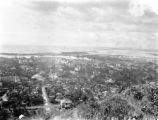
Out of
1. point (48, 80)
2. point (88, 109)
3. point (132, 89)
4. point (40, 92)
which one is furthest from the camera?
point (48, 80)

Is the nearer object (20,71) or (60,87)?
(60,87)

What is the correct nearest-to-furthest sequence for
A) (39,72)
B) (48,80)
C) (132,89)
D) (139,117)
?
(139,117)
(132,89)
(48,80)
(39,72)

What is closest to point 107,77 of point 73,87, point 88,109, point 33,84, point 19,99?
point 73,87

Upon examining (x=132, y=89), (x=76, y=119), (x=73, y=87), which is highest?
(x=132, y=89)

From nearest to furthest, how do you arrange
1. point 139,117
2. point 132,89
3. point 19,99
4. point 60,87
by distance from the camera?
point 139,117 < point 132,89 < point 19,99 < point 60,87

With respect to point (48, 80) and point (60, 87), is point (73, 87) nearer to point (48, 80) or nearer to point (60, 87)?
point (60, 87)

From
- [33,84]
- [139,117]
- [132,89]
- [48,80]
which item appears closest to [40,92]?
[33,84]

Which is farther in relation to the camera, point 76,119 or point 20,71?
point 20,71

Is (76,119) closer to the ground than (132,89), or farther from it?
closer to the ground

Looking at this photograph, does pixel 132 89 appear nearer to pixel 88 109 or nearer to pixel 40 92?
pixel 88 109
